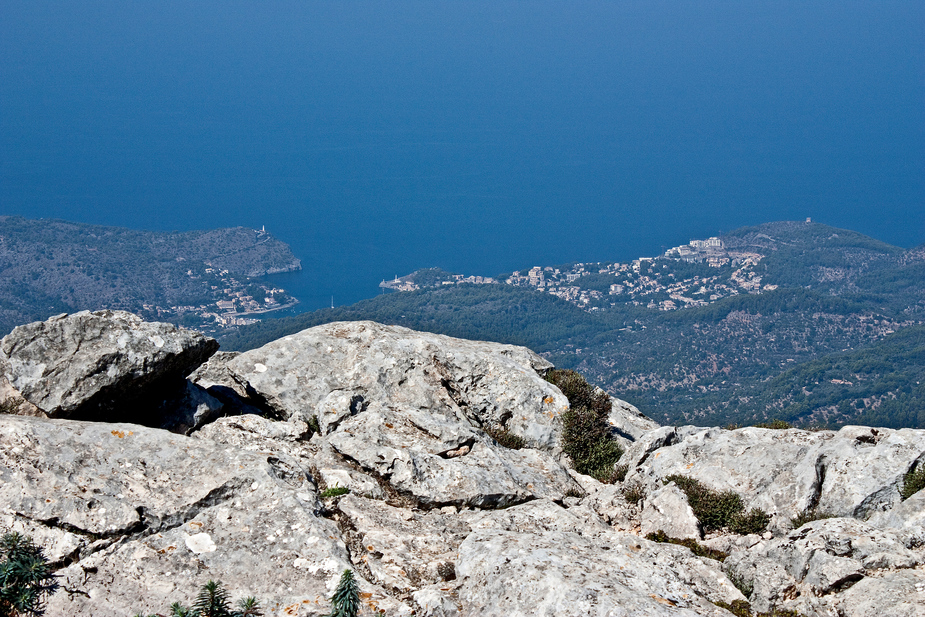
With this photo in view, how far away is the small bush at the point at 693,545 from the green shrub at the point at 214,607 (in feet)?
27.5

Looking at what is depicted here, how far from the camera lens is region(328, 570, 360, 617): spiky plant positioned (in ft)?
30.6

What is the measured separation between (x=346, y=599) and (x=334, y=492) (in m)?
3.94

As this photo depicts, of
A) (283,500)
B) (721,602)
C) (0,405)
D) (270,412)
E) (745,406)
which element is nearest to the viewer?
(721,602)

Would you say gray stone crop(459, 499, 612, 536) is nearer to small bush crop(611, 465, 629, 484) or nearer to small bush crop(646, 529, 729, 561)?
small bush crop(646, 529, 729, 561)

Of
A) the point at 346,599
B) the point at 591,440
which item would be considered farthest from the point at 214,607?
the point at 591,440

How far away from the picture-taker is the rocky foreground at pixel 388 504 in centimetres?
1009

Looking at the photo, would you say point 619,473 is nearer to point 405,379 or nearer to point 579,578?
point 405,379

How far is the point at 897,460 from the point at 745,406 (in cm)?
14726

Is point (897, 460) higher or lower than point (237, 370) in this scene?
higher

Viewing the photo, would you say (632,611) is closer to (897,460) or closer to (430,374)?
(897,460)

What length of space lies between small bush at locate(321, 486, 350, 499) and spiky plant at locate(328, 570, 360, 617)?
3.47 meters

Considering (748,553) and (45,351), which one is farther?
(45,351)

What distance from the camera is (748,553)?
1237 centimetres

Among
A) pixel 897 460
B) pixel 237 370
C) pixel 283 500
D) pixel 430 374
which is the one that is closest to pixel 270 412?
pixel 237 370
